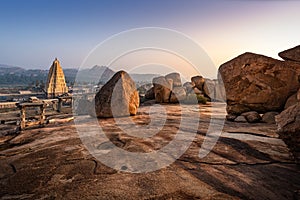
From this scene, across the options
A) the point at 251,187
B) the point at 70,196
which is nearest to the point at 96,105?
the point at 70,196

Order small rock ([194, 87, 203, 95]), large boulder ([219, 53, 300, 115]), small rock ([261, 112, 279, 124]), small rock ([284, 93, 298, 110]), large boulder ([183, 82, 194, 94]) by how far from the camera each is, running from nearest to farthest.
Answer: small rock ([261, 112, 279, 124])
small rock ([284, 93, 298, 110])
large boulder ([219, 53, 300, 115])
small rock ([194, 87, 203, 95])
large boulder ([183, 82, 194, 94])

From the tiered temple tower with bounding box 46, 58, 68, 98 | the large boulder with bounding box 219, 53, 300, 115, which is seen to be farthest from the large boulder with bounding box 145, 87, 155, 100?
the tiered temple tower with bounding box 46, 58, 68, 98

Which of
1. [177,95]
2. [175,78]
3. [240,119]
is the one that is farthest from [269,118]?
[175,78]

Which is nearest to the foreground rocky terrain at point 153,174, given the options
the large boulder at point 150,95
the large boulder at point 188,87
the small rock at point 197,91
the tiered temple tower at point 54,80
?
the large boulder at point 150,95

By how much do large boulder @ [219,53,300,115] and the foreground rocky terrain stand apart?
366cm

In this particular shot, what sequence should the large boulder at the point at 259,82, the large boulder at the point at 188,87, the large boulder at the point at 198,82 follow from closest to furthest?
the large boulder at the point at 259,82
the large boulder at the point at 188,87
the large boulder at the point at 198,82

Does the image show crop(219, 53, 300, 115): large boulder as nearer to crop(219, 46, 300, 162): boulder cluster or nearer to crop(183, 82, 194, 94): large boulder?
crop(219, 46, 300, 162): boulder cluster

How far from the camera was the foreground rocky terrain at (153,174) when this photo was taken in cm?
263

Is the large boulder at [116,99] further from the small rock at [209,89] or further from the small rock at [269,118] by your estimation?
the small rock at [209,89]

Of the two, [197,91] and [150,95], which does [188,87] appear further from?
[150,95]

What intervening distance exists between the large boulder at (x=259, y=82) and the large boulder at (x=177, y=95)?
6.21 meters

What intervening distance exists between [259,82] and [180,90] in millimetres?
7816

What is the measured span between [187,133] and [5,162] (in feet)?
14.4

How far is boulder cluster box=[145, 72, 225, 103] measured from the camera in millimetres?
14828
